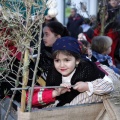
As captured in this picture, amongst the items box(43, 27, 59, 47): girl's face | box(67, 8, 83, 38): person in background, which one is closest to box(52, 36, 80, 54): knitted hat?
box(43, 27, 59, 47): girl's face

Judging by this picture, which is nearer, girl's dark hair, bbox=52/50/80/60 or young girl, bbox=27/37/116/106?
young girl, bbox=27/37/116/106

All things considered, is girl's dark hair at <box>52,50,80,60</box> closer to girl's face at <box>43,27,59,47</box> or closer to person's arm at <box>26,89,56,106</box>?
person's arm at <box>26,89,56,106</box>

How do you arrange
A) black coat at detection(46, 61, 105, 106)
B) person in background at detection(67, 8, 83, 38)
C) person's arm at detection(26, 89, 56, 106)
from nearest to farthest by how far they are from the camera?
person's arm at detection(26, 89, 56, 106) < black coat at detection(46, 61, 105, 106) < person in background at detection(67, 8, 83, 38)

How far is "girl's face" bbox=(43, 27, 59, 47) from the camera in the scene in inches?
133

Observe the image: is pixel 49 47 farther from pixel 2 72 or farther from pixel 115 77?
pixel 2 72

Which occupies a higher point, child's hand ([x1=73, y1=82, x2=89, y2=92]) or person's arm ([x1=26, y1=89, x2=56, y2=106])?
child's hand ([x1=73, y1=82, x2=89, y2=92])

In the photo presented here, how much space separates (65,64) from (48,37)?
1255 mm

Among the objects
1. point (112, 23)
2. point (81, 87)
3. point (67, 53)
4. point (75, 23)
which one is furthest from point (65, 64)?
point (75, 23)

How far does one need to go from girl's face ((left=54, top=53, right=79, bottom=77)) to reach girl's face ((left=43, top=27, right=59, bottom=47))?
110 cm

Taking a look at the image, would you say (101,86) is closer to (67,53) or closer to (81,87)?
(81,87)

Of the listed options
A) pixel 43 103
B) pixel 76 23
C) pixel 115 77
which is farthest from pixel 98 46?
pixel 76 23

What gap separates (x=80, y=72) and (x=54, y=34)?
1301mm

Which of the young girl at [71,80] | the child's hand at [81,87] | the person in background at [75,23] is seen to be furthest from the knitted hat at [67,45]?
the person in background at [75,23]

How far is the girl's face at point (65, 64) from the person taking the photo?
223cm
